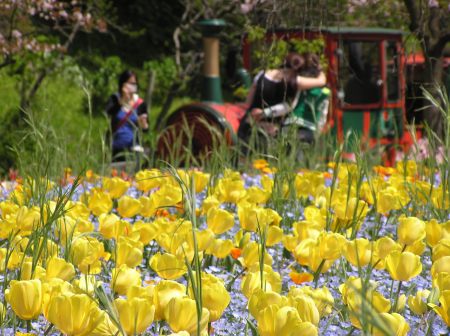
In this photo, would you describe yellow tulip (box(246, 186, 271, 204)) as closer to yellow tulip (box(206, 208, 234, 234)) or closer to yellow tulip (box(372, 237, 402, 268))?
yellow tulip (box(206, 208, 234, 234))

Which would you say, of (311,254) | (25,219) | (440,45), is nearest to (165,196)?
(25,219)

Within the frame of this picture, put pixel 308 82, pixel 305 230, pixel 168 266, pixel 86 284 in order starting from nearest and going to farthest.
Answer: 1. pixel 86 284
2. pixel 168 266
3. pixel 305 230
4. pixel 308 82

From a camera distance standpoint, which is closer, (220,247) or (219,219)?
(220,247)

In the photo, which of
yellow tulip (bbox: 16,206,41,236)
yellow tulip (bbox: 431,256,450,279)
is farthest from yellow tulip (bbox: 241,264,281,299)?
yellow tulip (bbox: 16,206,41,236)

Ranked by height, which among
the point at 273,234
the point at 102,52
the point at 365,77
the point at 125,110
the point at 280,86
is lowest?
the point at 102,52

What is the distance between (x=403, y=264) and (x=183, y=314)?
0.56m

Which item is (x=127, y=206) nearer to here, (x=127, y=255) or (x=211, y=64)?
(x=127, y=255)

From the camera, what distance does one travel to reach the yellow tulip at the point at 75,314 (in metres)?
1.45

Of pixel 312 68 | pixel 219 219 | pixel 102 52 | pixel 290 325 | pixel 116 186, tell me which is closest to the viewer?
pixel 290 325

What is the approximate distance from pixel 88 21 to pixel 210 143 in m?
2.78

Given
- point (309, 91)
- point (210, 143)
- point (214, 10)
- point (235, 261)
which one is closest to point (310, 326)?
point (235, 261)

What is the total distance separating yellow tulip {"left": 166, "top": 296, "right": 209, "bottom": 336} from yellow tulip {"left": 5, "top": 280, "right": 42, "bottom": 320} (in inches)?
9.3

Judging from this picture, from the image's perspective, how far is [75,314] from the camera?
145 cm

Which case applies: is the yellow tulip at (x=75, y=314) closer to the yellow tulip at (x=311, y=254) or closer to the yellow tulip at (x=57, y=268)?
the yellow tulip at (x=57, y=268)
